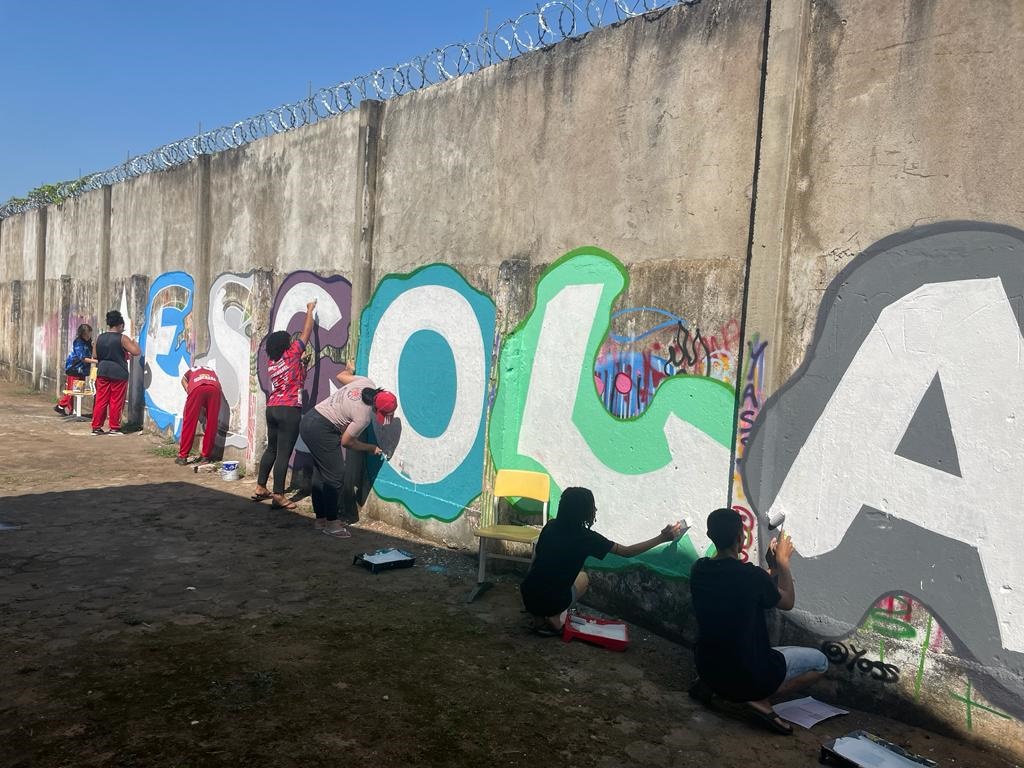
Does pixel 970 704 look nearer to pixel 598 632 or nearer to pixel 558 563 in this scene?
pixel 598 632

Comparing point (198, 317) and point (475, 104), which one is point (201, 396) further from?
point (475, 104)

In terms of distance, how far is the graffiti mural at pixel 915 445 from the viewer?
11.7ft

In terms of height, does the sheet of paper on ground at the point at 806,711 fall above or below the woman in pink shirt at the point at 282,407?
below

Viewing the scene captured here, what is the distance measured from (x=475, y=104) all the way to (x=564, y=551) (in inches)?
144

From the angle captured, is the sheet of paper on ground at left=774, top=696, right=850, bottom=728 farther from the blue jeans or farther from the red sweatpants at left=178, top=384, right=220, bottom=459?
the red sweatpants at left=178, top=384, right=220, bottom=459

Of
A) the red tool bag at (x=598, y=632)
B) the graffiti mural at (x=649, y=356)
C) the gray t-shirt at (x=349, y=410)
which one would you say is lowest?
the red tool bag at (x=598, y=632)

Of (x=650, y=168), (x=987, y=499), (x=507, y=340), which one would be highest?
(x=650, y=168)

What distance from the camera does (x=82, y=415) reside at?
13.0 metres

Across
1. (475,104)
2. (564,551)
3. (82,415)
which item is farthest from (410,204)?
(82,415)

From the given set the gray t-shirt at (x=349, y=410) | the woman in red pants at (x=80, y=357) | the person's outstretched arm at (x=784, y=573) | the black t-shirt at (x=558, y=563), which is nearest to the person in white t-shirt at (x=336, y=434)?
the gray t-shirt at (x=349, y=410)

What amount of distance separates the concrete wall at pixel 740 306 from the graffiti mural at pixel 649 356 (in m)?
0.02

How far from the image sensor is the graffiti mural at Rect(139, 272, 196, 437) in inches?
422

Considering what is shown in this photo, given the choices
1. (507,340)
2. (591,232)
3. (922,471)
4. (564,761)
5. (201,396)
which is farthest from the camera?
(201,396)

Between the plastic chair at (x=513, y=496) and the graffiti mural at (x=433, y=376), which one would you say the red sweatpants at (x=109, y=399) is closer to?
the graffiti mural at (x=433, y=376)
